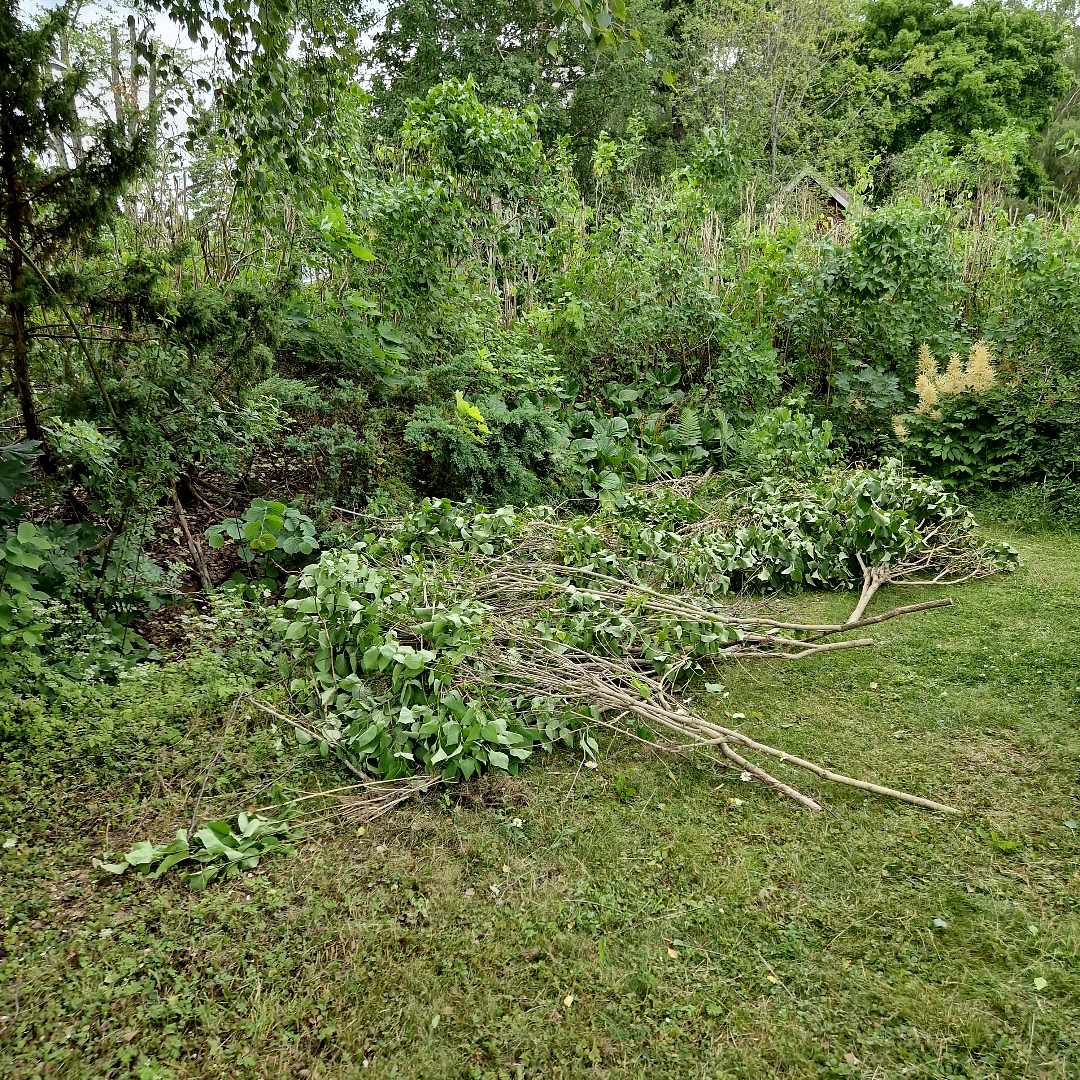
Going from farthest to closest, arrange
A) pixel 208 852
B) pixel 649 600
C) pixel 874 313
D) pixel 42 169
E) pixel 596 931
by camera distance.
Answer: pixel 874 313
pixel 649 600
pixel 42 169
pixel 208 852
pixel 596 931

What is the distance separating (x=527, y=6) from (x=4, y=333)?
19.2m

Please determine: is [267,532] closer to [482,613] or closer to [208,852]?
[482,613]

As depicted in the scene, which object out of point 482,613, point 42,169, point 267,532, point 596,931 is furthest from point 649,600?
point 42,169

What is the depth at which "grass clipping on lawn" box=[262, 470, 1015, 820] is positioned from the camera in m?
2.77

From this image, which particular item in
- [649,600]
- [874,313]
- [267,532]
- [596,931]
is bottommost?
[596,931]

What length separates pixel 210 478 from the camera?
4.02m

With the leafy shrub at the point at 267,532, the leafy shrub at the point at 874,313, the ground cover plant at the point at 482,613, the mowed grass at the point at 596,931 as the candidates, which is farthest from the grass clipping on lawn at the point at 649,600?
the leafy shrub at the point at 874,313

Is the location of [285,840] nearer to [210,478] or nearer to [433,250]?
[210,478]

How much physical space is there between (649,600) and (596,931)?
1.65 metres

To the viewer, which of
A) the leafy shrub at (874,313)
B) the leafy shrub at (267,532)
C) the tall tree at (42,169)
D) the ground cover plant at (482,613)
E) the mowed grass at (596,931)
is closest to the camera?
the mowed grass at (596,931)

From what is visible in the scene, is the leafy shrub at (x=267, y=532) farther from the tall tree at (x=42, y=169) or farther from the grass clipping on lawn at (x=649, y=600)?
the tall tree at (x=42, y=169)

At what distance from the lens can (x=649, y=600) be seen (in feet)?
11.1

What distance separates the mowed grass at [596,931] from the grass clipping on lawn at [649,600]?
0.14 metres

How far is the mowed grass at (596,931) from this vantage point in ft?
5.47
